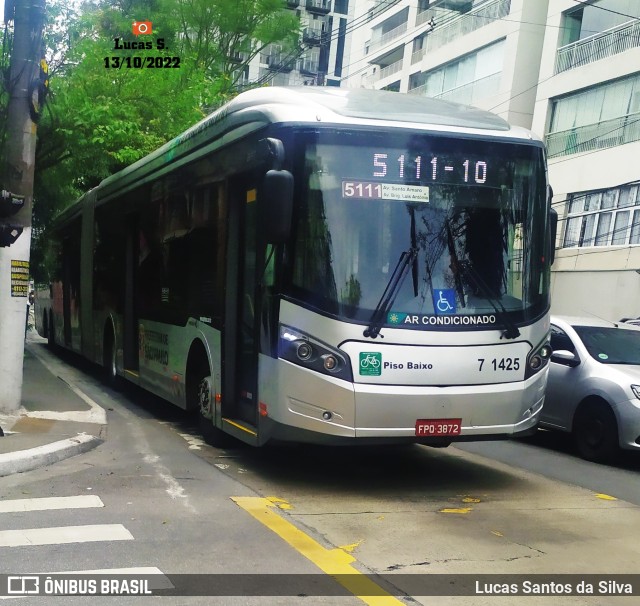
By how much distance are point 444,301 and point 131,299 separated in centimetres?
691

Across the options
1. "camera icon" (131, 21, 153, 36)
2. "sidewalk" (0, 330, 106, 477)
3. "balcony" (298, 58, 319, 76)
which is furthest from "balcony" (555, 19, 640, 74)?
"balcony" (298, 58, 319, 76)

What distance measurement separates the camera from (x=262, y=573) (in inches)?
204

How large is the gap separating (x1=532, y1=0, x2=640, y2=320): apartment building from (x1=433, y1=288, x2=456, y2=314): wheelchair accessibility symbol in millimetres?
21083

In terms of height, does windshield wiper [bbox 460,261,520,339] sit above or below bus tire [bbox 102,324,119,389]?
above

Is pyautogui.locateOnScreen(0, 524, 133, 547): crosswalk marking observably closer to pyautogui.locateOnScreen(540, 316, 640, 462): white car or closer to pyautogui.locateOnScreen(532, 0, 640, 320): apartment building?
pyautogui.locateOnScreen(540, 316, 640, 462): white car

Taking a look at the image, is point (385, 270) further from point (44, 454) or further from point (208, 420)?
point (44, 454)

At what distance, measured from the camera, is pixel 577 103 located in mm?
29906

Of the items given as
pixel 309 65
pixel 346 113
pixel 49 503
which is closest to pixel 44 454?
pixel 49 503

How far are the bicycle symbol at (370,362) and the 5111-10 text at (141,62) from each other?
39.4 ft

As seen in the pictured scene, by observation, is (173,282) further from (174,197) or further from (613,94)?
(613,94)

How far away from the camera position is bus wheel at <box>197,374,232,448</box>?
9.35 metres

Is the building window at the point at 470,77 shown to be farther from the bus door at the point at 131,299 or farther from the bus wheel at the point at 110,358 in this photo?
the bus door at the point at 131,299

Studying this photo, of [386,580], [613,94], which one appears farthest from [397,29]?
[386,580]

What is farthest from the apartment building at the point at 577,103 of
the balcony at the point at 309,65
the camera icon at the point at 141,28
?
the balcony at the point at 309,65
